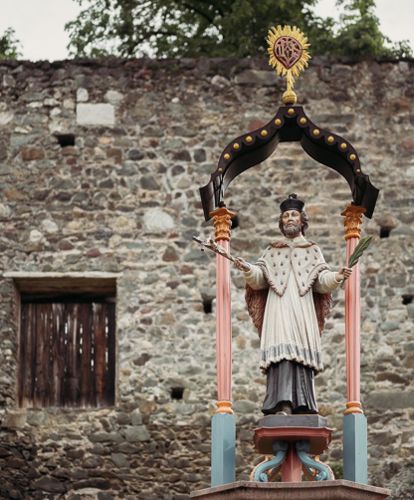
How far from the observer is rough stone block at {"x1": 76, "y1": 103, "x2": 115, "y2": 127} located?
18234mm

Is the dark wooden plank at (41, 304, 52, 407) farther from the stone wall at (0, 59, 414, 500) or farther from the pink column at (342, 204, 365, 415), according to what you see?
the pink column at (342, 204, 365, 415)

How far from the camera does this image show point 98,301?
17.8 meters

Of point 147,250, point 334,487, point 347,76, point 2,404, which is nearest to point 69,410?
point 2,404

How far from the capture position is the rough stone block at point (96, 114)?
59.8 ft

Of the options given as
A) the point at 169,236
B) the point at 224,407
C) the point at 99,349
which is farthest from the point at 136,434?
the point at 224,407

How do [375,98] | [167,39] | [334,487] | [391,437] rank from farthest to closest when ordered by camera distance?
[167,39]
[375,98]
[391,437]
[334,487]

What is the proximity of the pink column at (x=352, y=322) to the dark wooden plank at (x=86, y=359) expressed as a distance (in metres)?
4.90

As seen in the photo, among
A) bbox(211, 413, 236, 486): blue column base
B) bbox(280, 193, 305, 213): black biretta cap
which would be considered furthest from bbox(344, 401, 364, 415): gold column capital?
bbox(280, 193, 305, 213): black biretta cap

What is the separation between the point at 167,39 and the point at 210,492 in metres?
11.1

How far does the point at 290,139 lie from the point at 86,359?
488cm

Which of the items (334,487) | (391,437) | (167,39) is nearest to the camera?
(334,487)

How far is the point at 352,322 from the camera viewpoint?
42.4 feet

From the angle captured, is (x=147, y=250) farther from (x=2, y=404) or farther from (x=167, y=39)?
(x=167, y=39)

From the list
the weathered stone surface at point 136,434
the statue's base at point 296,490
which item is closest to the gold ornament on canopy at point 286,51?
the statue's base at point 296,490
